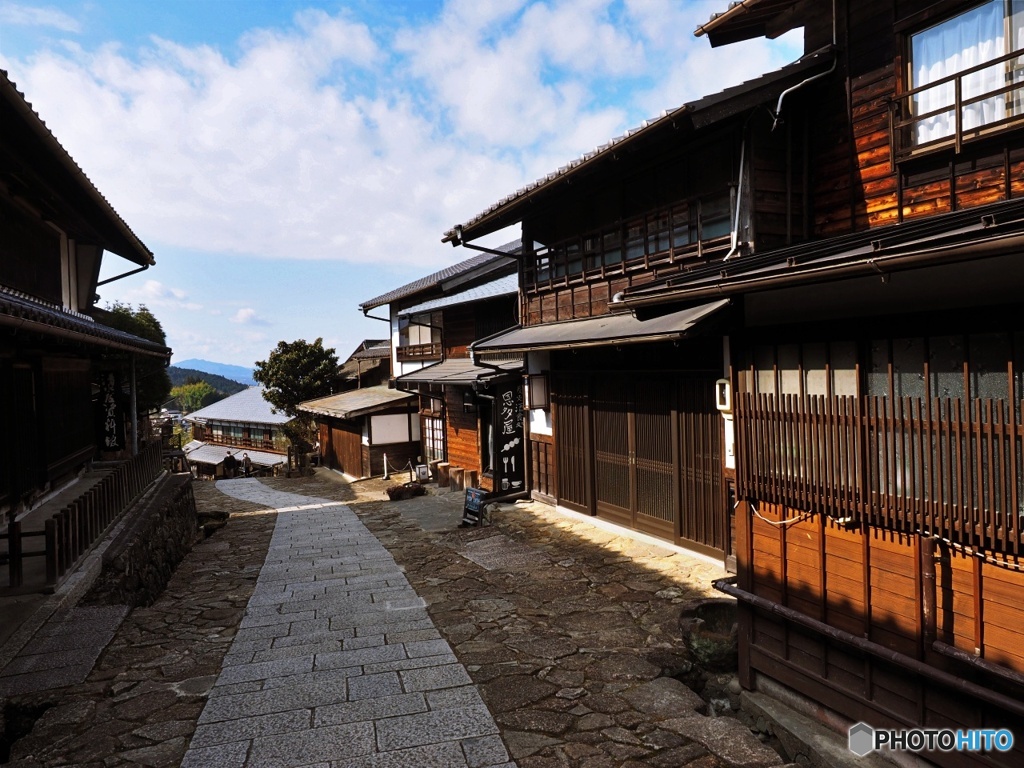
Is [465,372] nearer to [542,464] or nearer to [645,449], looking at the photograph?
[542,464]

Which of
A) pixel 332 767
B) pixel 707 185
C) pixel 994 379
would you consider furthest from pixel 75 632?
pixel 707 185

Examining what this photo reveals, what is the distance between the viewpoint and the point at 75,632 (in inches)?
274

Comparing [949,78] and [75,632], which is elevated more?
[949,78]

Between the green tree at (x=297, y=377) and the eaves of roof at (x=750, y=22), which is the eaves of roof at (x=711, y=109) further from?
the green tree at (x=297, y=377)

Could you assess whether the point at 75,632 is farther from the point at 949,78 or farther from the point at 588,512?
the point at 949,78

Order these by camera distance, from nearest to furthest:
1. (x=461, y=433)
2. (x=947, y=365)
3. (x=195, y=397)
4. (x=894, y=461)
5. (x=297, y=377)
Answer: (x=947, y=365)
(x=894, y=461)
(x=461, y=433)
(x=297, y=377)
(x=195, y=397)

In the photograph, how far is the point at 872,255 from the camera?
181 inches

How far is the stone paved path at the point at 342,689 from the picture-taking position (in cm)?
495

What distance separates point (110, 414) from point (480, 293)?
1166 cm

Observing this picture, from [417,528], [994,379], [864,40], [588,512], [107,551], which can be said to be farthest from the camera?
[417,528]

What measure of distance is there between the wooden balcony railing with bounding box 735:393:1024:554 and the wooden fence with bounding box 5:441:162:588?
28.7 ft

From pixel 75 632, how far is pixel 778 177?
11.8 m

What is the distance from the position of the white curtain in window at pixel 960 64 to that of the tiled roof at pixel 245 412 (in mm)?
36515

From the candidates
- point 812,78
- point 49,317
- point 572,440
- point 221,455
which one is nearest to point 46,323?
point 49,317
